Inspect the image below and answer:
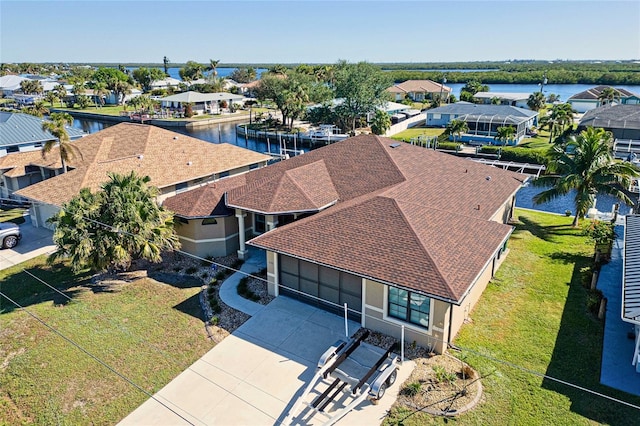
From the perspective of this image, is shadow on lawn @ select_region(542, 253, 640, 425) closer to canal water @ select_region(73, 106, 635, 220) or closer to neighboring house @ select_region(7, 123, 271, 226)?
canal water @ select_region(73, 106, 635, 220)

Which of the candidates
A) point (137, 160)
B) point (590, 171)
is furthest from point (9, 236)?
point (590, 171)

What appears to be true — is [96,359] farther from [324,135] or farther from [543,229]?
[324,135]

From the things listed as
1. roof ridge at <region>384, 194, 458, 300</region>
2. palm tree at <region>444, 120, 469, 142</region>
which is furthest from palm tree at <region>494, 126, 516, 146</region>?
roof ridge at <region>384, 194, 458, 300</region>

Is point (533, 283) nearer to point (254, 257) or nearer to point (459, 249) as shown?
point (459, 249)

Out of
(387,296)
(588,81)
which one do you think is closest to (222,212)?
(387,296)

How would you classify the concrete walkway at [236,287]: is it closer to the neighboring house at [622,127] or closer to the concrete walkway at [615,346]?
the concrete walkway at [615,346]
